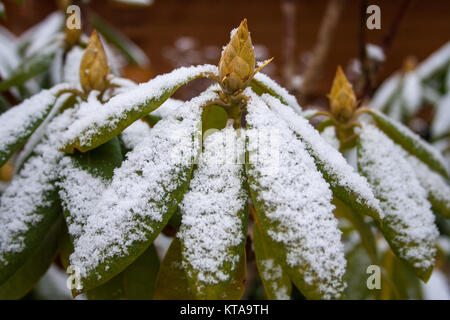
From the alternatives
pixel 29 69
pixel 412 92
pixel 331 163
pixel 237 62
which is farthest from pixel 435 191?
pixel 412 92

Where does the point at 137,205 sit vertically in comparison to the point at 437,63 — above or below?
below

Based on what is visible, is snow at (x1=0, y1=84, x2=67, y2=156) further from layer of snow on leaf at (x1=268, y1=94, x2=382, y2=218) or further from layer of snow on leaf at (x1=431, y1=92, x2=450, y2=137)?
layer of snow on leaf at (x1=431, y1=92, x2=450, y2=137)

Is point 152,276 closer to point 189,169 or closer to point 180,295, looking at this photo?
point 180,295

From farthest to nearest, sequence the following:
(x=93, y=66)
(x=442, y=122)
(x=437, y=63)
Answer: (x=437, y=63), (x=442, y=122), (x=93, y=66)

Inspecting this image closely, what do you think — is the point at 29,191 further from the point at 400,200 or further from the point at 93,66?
the point at 400,200

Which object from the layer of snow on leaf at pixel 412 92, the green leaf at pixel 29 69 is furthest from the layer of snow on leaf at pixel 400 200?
the layer of snow on leaf at pixel 412 92

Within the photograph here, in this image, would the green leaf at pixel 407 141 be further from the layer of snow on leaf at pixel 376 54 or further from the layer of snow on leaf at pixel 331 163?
the layer of snow on leaf at pixel 376 54

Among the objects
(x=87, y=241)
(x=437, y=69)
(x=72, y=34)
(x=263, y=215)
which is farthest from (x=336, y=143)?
(x=437, y=69)

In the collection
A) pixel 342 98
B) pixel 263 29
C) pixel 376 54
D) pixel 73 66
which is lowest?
pixel 342 98
